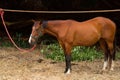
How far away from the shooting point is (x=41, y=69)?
848cm

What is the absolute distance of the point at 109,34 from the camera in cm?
827

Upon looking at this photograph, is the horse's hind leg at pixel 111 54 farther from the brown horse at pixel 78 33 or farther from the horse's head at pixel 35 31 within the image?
the horse's head at pixel 35 31

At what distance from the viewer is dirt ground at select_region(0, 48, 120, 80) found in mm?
7629

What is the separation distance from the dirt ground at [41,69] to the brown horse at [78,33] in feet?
1.13

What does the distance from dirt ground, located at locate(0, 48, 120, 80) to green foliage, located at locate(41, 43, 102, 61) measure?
25 centimetres

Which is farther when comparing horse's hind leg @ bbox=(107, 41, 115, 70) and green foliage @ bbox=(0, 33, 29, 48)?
green foliage @ bbox=(0, 33, 29, 48)

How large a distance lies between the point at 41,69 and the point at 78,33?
49.9 inches

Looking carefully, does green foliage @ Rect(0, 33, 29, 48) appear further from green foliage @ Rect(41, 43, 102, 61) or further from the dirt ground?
the dirt ground

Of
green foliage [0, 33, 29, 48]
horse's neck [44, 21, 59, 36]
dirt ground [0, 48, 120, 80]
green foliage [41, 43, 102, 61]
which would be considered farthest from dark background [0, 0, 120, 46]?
horse's neck [44, 21, 59, 36]
